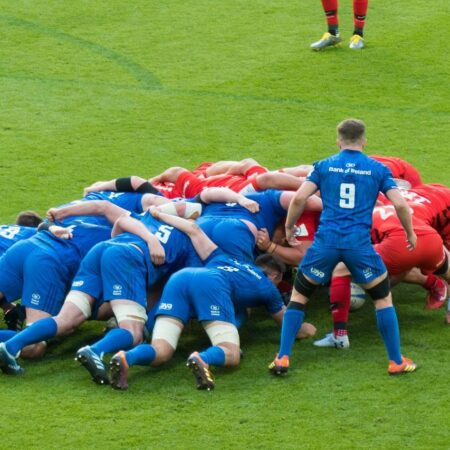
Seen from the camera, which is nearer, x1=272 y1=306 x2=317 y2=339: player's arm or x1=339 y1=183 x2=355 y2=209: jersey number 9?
x1=339 y1=183 x2=355 y2=209: jersey number 9

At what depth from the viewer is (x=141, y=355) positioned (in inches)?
308

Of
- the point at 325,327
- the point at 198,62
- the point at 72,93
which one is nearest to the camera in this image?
the point at 325,327

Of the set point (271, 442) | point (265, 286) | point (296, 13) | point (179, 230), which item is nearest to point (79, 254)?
point (179, 230)

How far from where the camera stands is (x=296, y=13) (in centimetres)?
1738

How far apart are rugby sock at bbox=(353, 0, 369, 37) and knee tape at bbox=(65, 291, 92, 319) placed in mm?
8116

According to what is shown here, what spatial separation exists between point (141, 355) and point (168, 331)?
1.22 ft

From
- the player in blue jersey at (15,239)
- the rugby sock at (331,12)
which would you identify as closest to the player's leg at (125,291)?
the player in blue jersey at (15,239)

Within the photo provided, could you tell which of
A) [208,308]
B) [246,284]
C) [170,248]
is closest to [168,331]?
[208,308]

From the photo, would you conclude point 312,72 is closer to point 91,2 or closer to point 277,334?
point 91,2

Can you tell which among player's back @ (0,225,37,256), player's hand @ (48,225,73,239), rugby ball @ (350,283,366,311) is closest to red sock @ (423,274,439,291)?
rugby ball @ (350,283,366,311)

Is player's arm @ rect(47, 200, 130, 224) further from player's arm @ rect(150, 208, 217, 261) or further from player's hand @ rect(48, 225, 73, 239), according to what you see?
player's arm @ rect(150, 208, 217, 261)

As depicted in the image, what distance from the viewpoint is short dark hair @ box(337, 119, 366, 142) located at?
7.92 metres

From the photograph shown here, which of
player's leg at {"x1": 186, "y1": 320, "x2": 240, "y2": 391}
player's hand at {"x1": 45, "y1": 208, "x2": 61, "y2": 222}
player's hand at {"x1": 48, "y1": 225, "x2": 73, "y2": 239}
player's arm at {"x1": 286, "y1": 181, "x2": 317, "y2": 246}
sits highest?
player's arm at {"x1": 286, "y1": 181, "x2": 317, "y2": 246}

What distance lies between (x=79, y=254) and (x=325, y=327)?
186 cm
